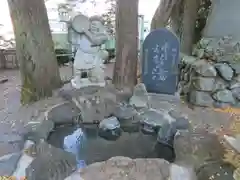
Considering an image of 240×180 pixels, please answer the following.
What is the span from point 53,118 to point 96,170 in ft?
3.68

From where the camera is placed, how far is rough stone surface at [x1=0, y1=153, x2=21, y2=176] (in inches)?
87.5

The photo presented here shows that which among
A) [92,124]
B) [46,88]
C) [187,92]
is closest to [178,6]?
[187,92]

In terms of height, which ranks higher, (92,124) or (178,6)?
(178,6)

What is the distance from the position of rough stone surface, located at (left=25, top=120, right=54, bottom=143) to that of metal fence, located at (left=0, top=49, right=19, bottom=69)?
5.06 metres

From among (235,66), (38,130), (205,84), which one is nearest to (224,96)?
(205,84)

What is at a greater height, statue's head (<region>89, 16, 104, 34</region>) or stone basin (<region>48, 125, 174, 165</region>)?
statue's head (<region>89, 16, 104, 34</region>)

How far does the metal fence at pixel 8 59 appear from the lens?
24.1 feet

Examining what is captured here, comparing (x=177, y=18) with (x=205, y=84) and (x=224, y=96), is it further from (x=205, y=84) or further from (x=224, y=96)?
(x=224, y=96)

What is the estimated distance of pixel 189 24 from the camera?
566 centimetres

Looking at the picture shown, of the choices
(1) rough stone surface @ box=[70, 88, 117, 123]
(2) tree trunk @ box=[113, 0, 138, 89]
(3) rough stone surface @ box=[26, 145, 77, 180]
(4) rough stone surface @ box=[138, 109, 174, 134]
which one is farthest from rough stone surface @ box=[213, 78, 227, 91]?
(3) rough stone surface @ box=[26, 145, 77, 180]

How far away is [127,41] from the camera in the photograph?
14.0 ft

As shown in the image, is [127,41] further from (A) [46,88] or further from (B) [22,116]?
(B) [22,116]

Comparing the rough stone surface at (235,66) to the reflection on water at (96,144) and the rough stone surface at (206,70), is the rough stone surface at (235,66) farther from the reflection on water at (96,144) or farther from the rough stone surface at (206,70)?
the reflection on water at (96,144)

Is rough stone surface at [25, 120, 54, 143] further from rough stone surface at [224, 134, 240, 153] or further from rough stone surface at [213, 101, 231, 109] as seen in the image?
rough stone surface at [213, 101, 231, 109]
